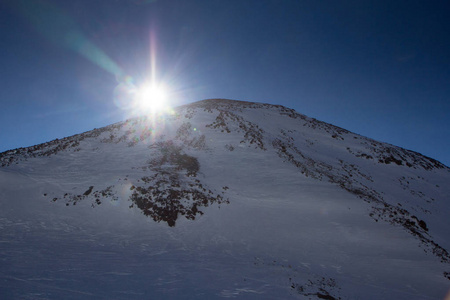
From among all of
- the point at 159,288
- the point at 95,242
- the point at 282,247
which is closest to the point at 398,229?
the point at 282,247

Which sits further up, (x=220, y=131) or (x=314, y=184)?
(x=220, y=131)

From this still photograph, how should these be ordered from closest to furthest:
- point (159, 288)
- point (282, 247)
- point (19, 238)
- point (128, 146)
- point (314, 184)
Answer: point (159, 288) → point (19, 238) → point (282, 247) → point (314, 184) → point (128, 146)

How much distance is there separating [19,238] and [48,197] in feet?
21.8

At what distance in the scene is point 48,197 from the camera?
61.3 feet

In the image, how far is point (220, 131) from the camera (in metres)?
33.8

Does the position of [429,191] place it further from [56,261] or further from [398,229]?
[56,261]

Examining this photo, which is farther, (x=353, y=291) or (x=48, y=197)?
(x=48, y=197)

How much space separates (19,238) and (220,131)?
2471 cm

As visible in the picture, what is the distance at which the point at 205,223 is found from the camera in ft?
57.5

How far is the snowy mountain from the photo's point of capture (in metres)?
9.84

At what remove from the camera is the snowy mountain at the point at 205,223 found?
9.84 m

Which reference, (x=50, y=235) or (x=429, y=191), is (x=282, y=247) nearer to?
(x=50, y=235)

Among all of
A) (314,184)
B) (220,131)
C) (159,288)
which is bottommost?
(159,288)

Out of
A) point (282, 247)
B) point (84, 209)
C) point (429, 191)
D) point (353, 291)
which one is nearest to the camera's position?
point (353, 291)
